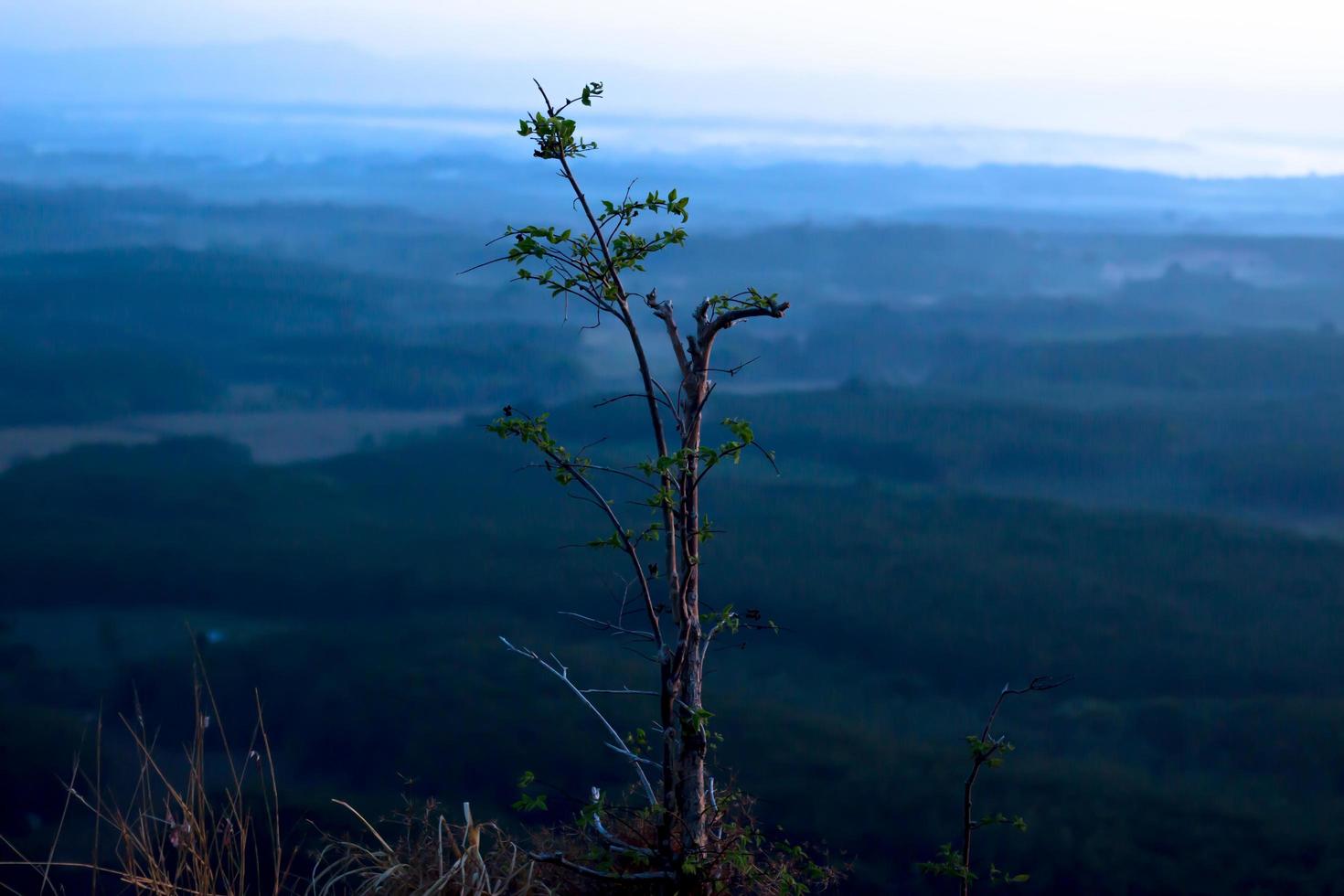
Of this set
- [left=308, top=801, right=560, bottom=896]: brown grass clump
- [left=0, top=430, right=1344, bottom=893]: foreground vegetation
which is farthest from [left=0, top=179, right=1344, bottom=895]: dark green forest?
[left=308, top=801, right=560, bottom=896]: brown grass clump

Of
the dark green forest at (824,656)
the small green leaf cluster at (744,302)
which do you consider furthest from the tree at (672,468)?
the dark green forest at (824,656)

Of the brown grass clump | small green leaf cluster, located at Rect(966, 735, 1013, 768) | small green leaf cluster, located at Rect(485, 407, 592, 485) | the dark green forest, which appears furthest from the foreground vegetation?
small green leaf cluster, located at Rect(485, 407, 592, 485)

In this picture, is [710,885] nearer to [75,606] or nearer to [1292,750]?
[1292,750]

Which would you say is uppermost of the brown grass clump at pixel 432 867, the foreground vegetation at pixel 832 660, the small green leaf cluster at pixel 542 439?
the small green leaf cluster at pixel 542 439

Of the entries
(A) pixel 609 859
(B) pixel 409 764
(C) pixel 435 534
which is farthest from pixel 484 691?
(A) pixel 609 859

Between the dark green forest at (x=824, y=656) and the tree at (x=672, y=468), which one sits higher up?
the tree at (x=672, y=468)

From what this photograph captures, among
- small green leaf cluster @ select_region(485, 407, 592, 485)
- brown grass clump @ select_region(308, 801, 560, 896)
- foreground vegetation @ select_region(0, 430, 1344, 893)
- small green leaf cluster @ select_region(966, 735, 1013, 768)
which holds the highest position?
small green leaf cluster @ select_region(485, 407, 592, 485)

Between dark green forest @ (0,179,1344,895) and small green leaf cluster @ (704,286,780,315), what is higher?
small green leaf cluster @ (704,286,780,315)

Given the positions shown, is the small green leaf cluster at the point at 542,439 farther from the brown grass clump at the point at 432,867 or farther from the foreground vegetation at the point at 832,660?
the foreground vegetation at the point at 832,660

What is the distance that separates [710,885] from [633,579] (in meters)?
1.63

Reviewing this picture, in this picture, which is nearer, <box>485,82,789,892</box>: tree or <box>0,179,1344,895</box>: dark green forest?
<box>485,82,789,892</box>: tree

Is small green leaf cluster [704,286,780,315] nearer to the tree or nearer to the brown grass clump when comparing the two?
the tree

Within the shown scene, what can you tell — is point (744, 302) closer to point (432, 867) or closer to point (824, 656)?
point (432, 867)

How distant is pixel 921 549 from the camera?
165875 millimetres
